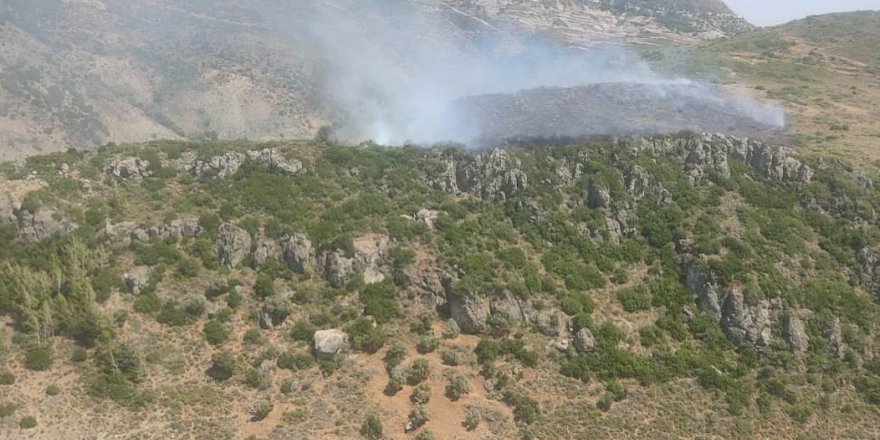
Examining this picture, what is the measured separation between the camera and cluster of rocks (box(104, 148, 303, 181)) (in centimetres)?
5212

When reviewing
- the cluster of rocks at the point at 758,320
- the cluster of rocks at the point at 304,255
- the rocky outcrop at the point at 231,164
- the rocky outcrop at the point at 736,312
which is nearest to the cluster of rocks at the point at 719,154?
the rocky outcrop at the point at 736,312

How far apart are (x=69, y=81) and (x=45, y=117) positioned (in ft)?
45.0

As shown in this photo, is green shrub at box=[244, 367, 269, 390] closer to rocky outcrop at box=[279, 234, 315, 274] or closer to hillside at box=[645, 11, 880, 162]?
rocky outcrop at box=[279, 234, 315, 274]

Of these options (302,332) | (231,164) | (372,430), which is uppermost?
(231,164)

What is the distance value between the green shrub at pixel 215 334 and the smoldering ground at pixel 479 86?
35.4 meters

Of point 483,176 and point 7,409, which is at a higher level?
point 483,176

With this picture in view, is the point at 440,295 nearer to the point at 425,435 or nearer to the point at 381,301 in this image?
the point at 381,301

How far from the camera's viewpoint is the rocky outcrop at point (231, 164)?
53875 millimetres

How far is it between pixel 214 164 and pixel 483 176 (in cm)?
2456

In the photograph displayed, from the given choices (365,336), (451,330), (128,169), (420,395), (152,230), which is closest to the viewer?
(420,395)

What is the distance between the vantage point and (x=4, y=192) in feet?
149

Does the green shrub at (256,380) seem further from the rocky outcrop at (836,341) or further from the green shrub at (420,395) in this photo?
the rocky outcrop at (836,341)

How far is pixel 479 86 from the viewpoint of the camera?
128 meters

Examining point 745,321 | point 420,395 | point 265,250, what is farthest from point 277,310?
point 745,321
